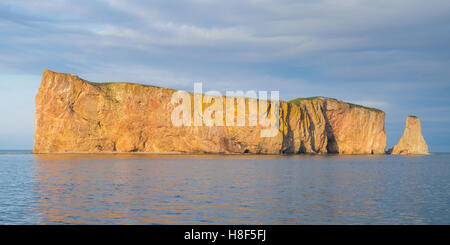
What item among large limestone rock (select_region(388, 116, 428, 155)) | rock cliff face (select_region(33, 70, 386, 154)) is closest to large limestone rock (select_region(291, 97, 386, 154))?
large limestone rock (select_region(388, 116, 428, 155))

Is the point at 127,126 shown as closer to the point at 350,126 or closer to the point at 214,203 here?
the point at 350,126

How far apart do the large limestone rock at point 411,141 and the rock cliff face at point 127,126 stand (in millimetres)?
52354

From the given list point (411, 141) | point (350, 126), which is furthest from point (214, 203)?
point (411, 141)

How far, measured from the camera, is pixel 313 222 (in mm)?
17641

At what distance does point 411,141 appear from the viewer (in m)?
158

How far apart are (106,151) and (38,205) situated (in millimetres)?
90297

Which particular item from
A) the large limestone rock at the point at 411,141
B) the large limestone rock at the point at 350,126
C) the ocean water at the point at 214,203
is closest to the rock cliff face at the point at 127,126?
the large limestone rock at the point at 350,126

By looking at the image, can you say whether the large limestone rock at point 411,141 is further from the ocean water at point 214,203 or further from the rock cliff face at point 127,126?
the ocean water at point 214,203

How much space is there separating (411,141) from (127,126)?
355 feet

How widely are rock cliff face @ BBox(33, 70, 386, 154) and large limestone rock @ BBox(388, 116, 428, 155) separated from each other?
172 feet

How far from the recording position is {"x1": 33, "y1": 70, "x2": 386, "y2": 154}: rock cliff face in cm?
10394

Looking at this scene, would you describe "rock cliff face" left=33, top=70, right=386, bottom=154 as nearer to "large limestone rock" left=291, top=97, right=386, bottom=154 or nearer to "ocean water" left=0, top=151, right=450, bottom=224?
"large limestone rock" left=291, top=97, right=386, bottom=154
